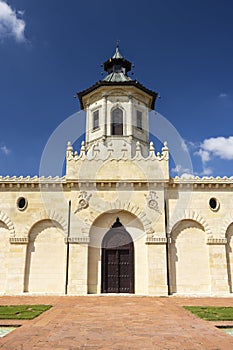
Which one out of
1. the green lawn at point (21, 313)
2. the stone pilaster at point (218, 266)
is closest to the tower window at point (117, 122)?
the stone pilaster at point (218, 266)

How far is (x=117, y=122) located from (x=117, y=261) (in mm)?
10679

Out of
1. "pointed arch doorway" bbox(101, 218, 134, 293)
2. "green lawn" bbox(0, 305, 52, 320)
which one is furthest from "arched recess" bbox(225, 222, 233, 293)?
"green lawn" bbox(0, 305, 52, 320)

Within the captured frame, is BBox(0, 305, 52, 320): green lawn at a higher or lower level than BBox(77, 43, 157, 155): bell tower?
lower

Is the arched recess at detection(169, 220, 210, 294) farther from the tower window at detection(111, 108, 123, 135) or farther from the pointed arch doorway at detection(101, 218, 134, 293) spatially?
the tower window at detection(111, 108, 123, 135)

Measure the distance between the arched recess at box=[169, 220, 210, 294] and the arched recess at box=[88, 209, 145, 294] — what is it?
1763 millimetres

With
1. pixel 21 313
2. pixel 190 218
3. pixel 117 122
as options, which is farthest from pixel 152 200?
pixel 21 313

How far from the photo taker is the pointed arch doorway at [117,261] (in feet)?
61.3

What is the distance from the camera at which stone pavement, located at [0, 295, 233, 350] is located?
676cm

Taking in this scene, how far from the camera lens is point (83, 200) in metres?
19.4

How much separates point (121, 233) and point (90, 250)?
7.16ft

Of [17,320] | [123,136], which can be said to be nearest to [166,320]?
[17,320]

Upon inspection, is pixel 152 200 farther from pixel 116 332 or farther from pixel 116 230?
pixel 116 332

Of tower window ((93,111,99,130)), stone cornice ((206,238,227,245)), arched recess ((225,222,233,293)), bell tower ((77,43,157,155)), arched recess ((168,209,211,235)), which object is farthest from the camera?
tower window ((93,111,99,130))

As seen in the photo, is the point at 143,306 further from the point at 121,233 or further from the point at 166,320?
the point at 121,233
